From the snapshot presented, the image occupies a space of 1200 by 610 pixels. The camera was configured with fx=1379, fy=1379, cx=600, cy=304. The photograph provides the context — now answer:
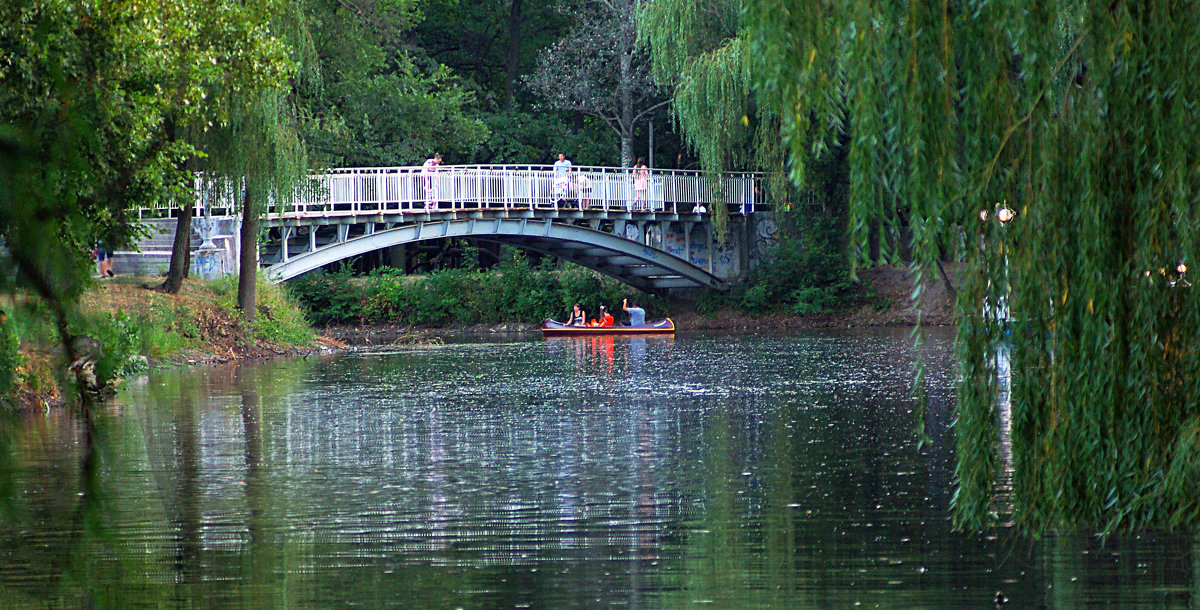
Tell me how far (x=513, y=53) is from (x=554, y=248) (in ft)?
37.8

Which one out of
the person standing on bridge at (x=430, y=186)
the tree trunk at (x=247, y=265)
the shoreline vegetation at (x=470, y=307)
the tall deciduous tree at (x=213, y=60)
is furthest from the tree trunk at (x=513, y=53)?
the tall deciduous tree at (x=213, y=60)

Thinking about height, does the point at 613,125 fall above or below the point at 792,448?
above

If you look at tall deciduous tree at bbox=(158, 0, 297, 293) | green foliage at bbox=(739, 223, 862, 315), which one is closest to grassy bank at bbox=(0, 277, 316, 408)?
tall deciduous tree at bbox=(158, 0, 297, 293)

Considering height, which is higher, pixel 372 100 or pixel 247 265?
pixel 372 100

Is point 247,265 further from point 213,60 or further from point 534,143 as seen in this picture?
point 534,143

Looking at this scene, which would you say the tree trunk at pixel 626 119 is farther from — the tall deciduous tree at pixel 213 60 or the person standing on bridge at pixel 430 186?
the tall deciduous tree at pixel 213 60

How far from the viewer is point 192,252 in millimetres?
31000

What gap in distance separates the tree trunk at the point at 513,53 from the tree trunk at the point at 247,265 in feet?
67.5

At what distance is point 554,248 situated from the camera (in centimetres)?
4000

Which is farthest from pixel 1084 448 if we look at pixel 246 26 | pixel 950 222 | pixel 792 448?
pixel 246 26

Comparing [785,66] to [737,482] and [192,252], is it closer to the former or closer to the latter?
[737,482]

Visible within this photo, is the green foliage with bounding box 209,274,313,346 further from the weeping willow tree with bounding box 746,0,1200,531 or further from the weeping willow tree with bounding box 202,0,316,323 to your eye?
the weeping willow tree with bounding box 746,0,1200,531

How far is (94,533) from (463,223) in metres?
33.8

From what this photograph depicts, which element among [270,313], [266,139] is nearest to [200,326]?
[270,313]
